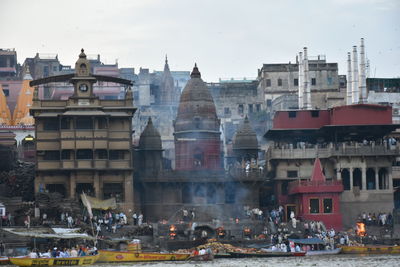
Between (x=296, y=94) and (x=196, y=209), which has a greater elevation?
(x=296, y=94)

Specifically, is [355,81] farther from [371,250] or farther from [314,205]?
[371,250]

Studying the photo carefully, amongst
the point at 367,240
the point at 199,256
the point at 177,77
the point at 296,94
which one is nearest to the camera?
the point at 199,256

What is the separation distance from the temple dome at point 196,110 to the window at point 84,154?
10895mm

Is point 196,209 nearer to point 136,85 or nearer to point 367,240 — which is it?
point 367,240

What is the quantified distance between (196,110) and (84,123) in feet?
38.6

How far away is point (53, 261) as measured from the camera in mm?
64562

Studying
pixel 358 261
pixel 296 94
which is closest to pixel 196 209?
pixel 358 261

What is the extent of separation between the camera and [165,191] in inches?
3474

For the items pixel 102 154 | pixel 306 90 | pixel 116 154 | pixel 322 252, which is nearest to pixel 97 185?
pixel 102 154

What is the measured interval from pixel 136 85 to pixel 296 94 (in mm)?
22352

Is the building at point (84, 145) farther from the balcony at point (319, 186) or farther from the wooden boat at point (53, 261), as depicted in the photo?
the wooden boat at point (53, 261)

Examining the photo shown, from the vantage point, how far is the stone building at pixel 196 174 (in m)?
87.4

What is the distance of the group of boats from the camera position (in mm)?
64125

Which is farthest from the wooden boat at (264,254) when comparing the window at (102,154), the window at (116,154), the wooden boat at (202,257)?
the window at (102,154)
